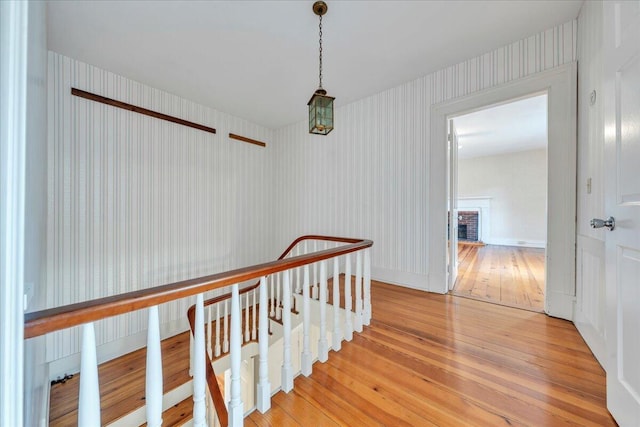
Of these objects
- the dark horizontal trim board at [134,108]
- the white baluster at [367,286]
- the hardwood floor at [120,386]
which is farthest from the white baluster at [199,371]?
the dark horizontal trim board at [134,108]

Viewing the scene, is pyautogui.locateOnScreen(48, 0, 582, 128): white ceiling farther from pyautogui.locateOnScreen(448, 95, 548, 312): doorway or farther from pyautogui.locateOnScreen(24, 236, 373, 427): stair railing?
pyautogui.locateOnScreen(24, 236, 373, 427): stair railing

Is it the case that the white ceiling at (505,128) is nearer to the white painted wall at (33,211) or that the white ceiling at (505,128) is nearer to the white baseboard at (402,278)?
the white baseboard at (402,278)

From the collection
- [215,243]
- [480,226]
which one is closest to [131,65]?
[215,243]

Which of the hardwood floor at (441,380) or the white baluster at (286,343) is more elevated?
the white baluster at (286,343)

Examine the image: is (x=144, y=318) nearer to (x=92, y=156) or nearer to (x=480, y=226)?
(x=92, y=156)

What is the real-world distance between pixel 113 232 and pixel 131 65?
187cm

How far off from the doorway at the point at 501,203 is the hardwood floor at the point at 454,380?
840mm

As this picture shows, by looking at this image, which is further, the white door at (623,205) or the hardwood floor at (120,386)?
the hardwood floor at (120,386)

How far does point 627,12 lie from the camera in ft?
3.71

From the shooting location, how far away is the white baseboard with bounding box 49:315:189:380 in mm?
2447

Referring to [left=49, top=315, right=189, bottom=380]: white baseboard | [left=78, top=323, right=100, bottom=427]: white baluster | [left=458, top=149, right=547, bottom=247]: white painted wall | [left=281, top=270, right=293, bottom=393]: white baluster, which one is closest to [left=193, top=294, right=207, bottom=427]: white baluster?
[left=78, top=323, right=100, bottom=427]: white baluster

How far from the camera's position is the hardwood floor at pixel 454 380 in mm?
1280

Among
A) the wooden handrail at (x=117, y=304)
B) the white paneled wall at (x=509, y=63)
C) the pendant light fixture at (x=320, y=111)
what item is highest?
the white paneled wall at (x=509, y=63)

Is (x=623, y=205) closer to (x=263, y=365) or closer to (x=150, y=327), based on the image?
(x=263, y=365)
